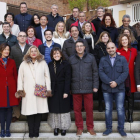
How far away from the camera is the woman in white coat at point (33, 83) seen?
14.7 feet

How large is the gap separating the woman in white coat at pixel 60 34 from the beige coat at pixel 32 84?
123 centimetres

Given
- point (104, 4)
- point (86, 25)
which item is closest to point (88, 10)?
point (104, 4)

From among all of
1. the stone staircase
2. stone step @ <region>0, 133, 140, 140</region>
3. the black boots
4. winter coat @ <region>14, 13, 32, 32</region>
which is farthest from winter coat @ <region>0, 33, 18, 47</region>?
the black boots

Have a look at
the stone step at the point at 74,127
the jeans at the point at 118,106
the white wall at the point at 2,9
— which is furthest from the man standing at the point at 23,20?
the white wall at the point at 2,9

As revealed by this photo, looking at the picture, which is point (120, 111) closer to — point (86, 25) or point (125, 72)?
point (125, 72)

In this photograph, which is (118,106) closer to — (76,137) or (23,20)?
(76,137)

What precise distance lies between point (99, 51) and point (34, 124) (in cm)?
219

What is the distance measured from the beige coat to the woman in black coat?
0.41 feet

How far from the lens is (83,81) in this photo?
179 inches

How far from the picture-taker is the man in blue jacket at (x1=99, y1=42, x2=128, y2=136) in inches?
176

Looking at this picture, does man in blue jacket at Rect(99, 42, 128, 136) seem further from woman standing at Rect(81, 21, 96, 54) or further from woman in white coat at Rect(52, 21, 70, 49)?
woman in white coat at Rect(52, 21, 70, 49)

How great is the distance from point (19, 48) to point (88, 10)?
9.95 m

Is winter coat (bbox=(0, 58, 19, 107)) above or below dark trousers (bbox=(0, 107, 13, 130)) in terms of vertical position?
above

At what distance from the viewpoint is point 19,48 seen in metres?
5.15
